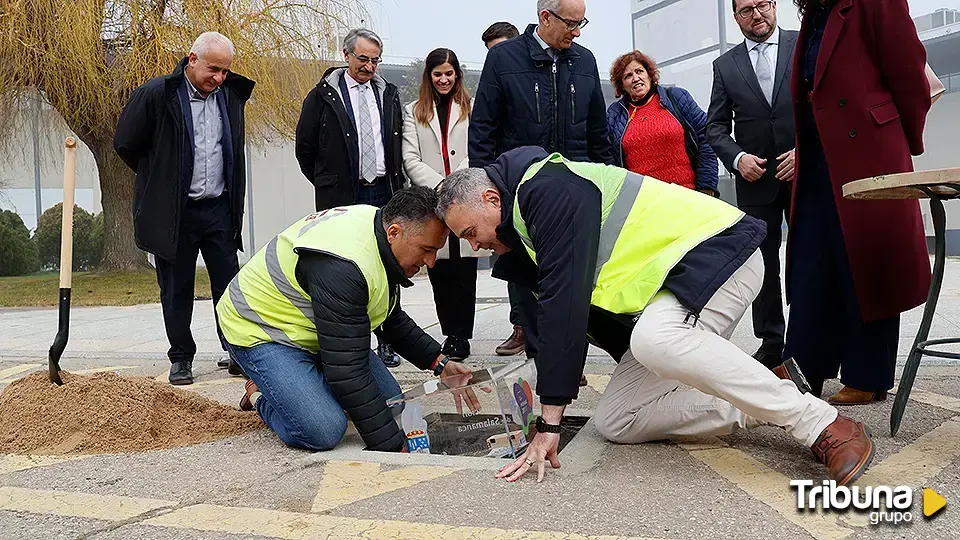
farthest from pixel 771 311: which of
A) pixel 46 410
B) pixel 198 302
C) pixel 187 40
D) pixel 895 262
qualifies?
pixel 187 40

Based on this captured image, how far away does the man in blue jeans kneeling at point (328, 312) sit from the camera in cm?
305

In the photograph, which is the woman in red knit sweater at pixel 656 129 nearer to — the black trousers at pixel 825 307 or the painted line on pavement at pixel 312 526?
the black trousers at pixel 825 307

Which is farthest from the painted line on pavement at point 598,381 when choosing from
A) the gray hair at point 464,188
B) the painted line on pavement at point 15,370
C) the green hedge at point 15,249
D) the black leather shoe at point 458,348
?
the green hedge at point 15,249

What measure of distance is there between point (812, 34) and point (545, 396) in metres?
2.02

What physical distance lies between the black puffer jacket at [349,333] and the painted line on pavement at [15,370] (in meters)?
3.02

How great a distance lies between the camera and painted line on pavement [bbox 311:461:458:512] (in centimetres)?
266

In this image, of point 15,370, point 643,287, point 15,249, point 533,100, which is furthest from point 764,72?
point 15,249

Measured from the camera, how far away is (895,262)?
3.31 meters

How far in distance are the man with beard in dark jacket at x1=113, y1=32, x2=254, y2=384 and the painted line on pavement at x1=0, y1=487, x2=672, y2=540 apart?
6.77 feet

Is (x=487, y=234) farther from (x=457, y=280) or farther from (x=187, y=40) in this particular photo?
(x=187, y=40)

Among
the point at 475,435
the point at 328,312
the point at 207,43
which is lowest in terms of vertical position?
the point at 475,435

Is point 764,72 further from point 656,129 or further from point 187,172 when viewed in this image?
point 187,172

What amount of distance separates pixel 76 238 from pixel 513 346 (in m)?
12.3

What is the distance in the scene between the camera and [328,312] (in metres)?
3.03
